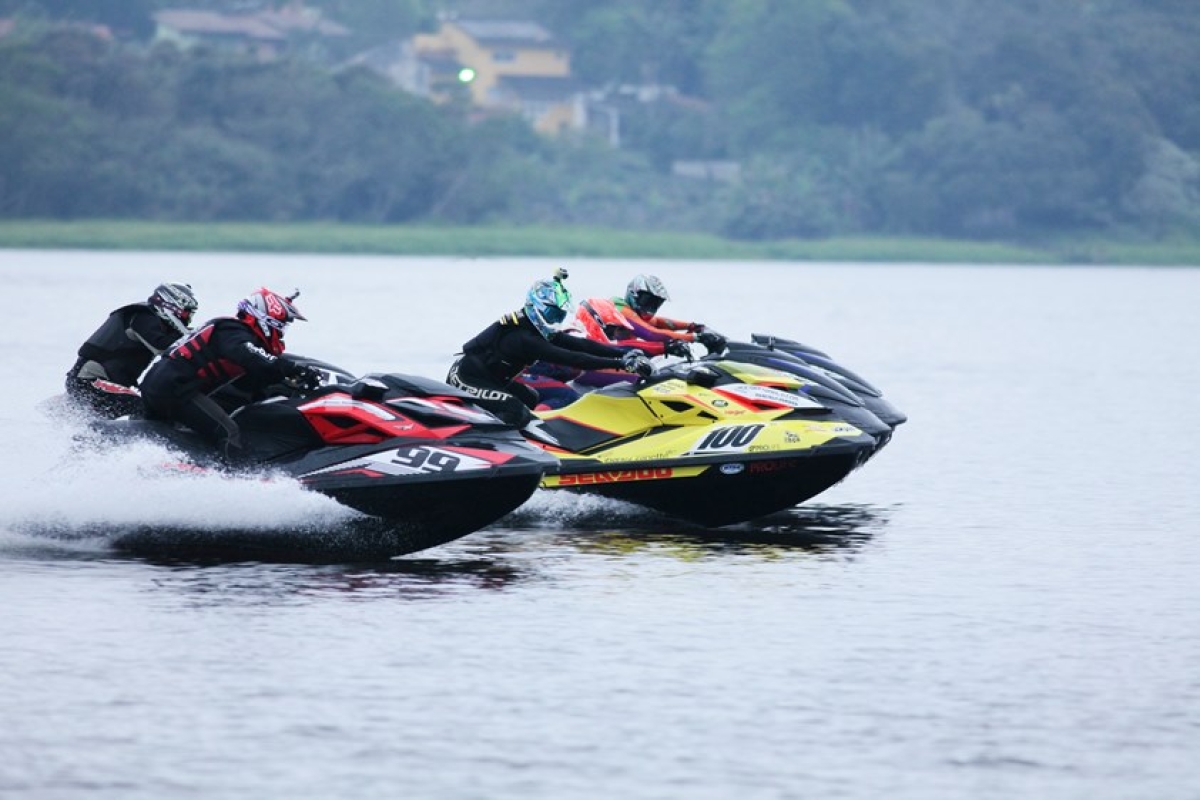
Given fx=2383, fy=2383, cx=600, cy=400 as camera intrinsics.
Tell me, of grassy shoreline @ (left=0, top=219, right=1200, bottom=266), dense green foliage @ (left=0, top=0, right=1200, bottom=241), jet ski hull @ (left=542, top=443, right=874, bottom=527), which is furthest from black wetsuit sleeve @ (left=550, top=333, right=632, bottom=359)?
dense green foliage @ (left=0, top=0, right=1200, bottom=241)

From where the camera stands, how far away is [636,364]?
17125mm

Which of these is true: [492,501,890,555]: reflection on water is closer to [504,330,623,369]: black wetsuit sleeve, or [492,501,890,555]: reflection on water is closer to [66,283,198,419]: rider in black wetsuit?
[504,330,623,369]: black wetsuit sleeve

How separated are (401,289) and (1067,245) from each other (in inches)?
2051

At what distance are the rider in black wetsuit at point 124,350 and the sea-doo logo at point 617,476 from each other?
2.94m

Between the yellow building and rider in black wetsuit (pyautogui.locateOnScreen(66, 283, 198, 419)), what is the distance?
132007 mm

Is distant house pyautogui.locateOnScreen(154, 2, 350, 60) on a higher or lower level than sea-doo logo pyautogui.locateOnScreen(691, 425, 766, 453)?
higher

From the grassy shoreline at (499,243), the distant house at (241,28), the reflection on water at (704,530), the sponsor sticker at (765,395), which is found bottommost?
the grassy shoreline at (499,243)

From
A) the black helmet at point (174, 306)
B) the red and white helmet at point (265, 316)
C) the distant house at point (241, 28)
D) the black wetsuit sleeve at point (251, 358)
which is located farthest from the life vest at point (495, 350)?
the distant house at point (241, 28)

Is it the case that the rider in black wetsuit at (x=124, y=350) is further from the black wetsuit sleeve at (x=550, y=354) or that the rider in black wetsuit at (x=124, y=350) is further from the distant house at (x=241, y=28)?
the distant house at (x=241, y=28)

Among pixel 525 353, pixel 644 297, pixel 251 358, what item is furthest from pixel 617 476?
pixel 251 358

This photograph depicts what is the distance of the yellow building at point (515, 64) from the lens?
152 m

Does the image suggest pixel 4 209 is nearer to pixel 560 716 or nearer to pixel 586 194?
pixel 586 194

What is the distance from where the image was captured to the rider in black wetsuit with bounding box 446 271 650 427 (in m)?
17.0

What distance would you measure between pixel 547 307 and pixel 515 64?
13942 cm
